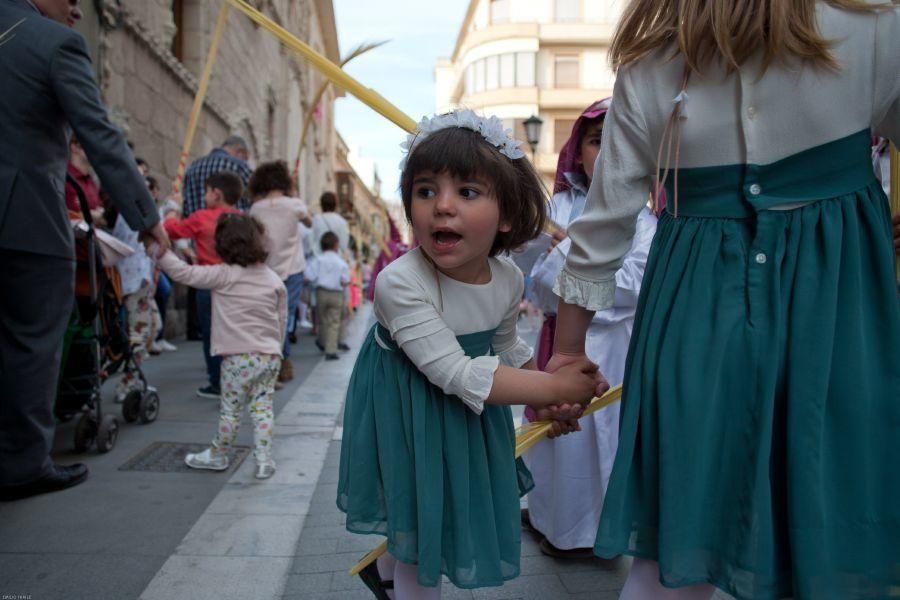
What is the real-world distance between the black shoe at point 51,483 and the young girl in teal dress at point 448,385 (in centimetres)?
207

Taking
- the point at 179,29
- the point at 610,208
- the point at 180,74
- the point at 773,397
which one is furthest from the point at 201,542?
the point at 179,29

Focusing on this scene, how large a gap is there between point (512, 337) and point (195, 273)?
2406 mm

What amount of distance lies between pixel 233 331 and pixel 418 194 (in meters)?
2.36

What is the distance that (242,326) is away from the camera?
151 inches

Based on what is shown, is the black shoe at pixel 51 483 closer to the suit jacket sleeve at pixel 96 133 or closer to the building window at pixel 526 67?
the suit jacket sleeve at pixel 96 133

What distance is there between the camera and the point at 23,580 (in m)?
2.42

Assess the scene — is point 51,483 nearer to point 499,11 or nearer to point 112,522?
point 112,522

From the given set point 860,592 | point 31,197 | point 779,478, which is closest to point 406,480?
point 779,478

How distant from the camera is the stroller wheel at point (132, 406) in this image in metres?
4.57

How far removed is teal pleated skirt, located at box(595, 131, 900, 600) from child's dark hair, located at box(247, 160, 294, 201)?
5.17 meters

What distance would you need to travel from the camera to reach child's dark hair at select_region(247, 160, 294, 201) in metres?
6.19

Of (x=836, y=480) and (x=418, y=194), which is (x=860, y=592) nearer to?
(x=836, y=480)

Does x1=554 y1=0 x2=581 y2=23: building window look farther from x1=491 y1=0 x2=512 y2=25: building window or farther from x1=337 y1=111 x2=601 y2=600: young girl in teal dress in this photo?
x1=337 y1=111 x2=601 y2=600: young girl in teal dress

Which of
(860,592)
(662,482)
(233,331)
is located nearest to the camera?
(860,592)
